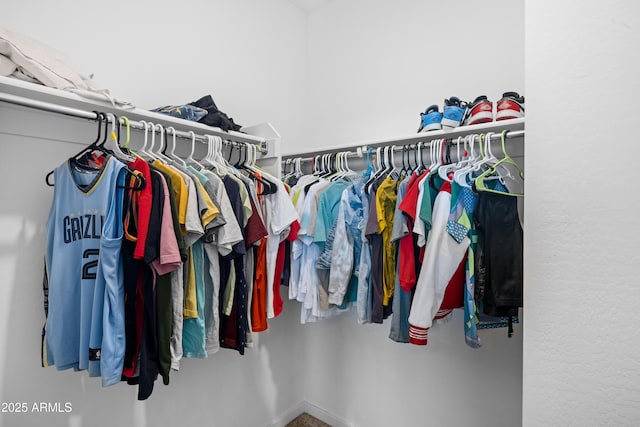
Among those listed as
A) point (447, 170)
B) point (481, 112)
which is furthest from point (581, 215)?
point (481, 112)

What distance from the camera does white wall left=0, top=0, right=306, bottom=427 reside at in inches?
45.5

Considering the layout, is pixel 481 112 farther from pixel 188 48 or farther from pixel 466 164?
pixel 188 48

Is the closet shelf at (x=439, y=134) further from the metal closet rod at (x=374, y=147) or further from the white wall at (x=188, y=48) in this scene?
the white wall at (x=188, y=48)

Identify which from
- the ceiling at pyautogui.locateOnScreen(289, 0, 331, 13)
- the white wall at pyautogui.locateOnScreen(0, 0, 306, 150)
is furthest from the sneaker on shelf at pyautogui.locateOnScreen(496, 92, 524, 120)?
the ceiling at pyautogui.locateOnScreen(289, 0, 331, 13)

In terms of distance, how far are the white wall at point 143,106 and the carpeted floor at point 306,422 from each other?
0.11 metres

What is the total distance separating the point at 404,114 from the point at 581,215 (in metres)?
1.35

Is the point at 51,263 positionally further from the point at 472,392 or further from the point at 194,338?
the point at 472,392

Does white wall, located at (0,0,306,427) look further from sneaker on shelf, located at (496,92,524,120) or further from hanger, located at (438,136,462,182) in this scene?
sneaker on shelf, located at (496,92,524,120)

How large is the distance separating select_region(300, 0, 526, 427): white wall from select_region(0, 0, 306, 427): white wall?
10.1 inches

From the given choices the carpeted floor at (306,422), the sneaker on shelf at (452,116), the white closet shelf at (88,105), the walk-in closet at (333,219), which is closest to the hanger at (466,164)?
the walk-in closet at (333,219)

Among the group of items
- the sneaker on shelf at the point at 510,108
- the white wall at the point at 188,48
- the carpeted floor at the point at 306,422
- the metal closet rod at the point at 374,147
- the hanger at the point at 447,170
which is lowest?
the carpeted floor at the point at 306,422

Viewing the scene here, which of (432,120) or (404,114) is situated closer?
(432,120)

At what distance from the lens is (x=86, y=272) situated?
3.34 ft

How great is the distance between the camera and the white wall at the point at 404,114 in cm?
156
